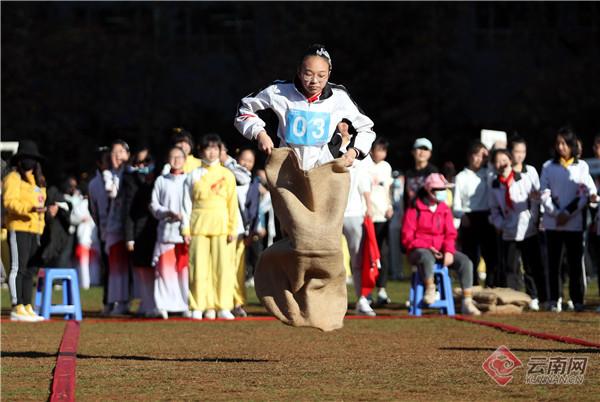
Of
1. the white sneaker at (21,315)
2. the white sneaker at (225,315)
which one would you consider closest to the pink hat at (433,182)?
the white sneaker at (225,315)

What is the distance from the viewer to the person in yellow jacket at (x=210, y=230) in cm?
1666

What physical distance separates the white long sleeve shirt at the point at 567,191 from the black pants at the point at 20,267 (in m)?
6.24

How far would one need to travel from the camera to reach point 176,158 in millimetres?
17375

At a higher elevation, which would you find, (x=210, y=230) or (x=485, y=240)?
(x=210, y=230)

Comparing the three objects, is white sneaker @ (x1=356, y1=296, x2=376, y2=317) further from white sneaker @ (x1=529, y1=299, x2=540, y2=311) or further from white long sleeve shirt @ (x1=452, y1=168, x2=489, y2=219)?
white long sleeve shirt @ (x1=452, y1=168, x2=489, y2=219)

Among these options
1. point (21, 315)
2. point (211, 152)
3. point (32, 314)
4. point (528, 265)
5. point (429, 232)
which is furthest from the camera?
point (528, 265)

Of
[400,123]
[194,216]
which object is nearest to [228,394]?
[194,216]

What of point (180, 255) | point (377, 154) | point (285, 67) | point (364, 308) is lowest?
point (364, 308)

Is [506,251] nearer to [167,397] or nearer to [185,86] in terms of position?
[167,397]

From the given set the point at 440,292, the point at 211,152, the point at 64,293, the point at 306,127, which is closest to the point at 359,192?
the point at 440,292

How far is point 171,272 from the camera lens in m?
17.6

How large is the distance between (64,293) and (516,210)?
569cm

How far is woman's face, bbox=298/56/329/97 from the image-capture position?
1052 centimetres

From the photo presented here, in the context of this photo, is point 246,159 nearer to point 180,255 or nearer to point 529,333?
point 180,255
